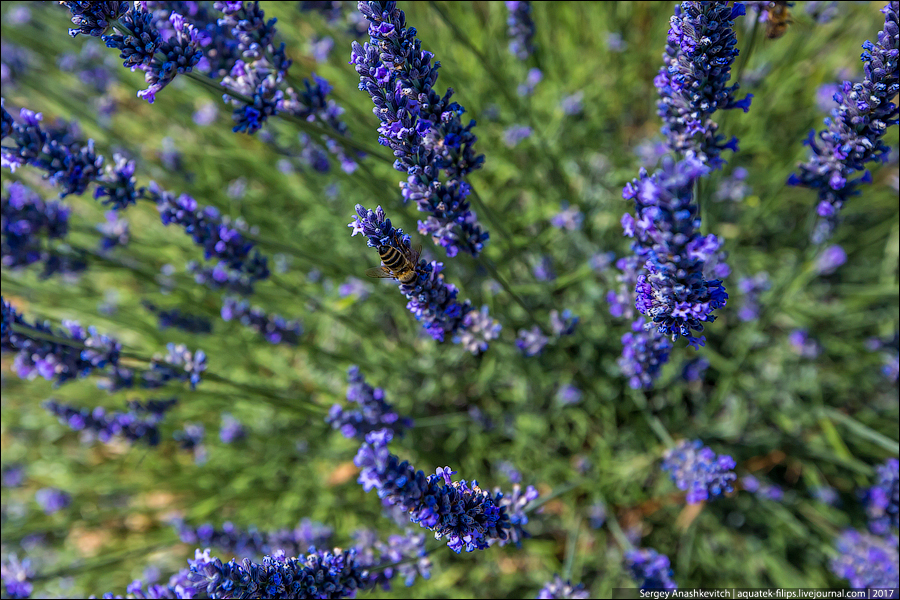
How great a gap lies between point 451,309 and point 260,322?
1479mm

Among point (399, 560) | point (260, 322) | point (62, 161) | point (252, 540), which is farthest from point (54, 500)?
point (399, 560)

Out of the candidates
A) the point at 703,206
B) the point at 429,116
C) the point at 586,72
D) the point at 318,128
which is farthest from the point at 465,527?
the point at 586,72

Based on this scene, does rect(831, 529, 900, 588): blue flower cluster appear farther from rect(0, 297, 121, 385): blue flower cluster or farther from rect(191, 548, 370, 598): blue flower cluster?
rect(0, 297, 121, 385): blue flower cluster

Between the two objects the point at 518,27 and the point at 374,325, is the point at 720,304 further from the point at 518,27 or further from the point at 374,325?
the point at 374,325

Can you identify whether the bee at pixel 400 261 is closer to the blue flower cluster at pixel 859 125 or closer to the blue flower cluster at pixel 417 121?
the blue flower cluster at pixel 417 121

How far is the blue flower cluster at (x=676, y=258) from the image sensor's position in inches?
50.8

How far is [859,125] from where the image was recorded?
1.98 m

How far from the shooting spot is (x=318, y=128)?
2230 millimetres

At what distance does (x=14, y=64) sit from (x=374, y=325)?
3048 mm

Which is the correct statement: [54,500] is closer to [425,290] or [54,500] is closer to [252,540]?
[252,540]

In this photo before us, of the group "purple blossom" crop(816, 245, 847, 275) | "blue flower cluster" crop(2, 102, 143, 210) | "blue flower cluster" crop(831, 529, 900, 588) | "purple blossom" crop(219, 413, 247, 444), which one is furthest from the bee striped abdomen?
"purple blossom" crop(816, 245, 847, 275)

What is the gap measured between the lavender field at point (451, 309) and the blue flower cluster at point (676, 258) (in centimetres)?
6

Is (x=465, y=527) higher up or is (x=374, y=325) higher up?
(x=374, y=325)

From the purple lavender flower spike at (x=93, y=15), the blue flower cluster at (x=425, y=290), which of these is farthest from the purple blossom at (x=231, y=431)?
the purple lavender flower spike at (x=93, y=15)
